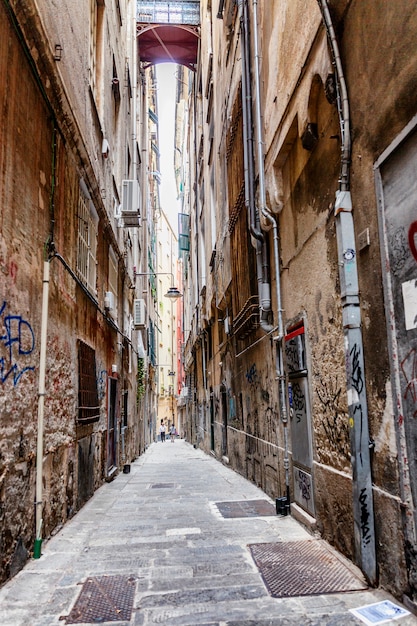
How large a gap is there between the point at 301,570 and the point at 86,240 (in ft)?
18.6

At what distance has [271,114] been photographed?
22.8ft

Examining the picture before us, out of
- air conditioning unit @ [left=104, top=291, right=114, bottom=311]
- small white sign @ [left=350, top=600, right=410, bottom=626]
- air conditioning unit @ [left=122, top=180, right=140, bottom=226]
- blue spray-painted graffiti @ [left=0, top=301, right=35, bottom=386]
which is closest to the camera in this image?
small white sign @ [left=350, top=600, right=410, bottom=626]

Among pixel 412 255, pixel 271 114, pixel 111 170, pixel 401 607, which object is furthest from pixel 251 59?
pixel 401 607

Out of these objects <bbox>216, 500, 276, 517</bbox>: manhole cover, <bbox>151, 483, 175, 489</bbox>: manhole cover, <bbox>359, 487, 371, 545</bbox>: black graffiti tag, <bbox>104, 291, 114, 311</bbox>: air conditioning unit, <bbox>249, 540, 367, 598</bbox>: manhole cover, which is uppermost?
<bbox>104, 291, 114, 311</bbox>: air conditioning unit

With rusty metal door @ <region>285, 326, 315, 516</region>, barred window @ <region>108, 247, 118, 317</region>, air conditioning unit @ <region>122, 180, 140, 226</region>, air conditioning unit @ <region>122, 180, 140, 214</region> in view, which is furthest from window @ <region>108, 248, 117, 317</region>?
rusty metal door @ <region>285, 326, 315, 516</region>

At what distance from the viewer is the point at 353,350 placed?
4039 millimetres

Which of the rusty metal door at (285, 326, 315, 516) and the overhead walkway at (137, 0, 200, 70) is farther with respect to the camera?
the overhead walkway at (137, 0, 200, 70)

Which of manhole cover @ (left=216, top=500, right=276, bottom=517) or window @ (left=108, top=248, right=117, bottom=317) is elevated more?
window @ (left=108, top=248, right=117, bottom=317)

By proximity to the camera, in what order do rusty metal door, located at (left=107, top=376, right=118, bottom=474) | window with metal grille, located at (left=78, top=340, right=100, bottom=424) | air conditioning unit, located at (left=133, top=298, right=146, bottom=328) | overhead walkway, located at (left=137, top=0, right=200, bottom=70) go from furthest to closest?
overhead walkway, located at (left=137, top=0, right=200, bottom=70)
air conditioning unit, located at (left=133, top=298, right=146, bottom=328)
rusty metal door, located at (left=107, top=376, right=118, bottom=474)
window with metal grille, located at (left=78, top=340, right=100, bottom=424)

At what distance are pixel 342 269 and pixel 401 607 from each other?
2.48 meters

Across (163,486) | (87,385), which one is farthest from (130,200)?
(163,486)

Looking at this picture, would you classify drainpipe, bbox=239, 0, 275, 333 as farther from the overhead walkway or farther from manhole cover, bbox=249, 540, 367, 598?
the overhead walkway

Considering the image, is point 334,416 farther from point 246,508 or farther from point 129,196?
point 129,196

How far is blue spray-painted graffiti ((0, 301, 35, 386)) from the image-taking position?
3877 millimetres
